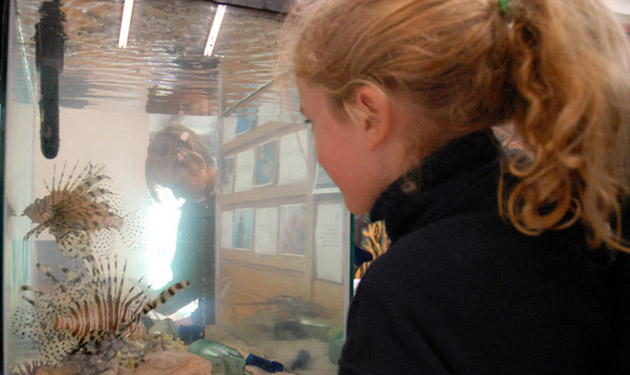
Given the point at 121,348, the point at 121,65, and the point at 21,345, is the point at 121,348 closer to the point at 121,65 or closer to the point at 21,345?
the point at 21,345

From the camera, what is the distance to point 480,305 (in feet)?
1.65

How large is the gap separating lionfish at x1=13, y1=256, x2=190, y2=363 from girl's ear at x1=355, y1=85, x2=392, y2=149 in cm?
74

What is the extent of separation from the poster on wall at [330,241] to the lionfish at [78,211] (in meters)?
0.61

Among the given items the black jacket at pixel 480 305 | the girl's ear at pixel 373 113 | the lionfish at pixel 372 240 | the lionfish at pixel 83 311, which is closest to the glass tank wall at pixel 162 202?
the lionfish at pixel 83 311

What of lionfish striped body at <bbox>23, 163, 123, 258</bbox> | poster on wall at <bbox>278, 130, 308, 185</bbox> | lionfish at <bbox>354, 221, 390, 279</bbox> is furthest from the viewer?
lionfish at <bbox>354, 221, 390, 279</bbox>

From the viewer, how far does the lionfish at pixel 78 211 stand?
111 centimetres

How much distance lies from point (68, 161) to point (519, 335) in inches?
37.9

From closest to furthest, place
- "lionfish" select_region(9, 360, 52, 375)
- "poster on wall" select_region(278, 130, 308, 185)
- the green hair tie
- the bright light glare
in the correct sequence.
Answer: the green hair tie < "lionfish" select_region(9, 360, 52, 375) < the bright light glare < "poster on wall" select_region(278, 130, 308, 185)

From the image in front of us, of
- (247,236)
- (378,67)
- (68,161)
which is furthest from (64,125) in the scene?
(378,67)

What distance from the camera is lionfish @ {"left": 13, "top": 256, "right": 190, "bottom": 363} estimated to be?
108 centimetres

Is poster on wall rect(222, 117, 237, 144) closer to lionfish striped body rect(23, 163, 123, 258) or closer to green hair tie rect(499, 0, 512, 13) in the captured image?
lionfish striped body rect(23, 163, 123, 258)

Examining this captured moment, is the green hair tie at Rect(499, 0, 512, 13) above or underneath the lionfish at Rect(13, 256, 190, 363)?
above

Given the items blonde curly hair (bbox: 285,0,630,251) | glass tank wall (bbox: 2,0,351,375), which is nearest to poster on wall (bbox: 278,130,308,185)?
glass tank wall (bbox: 2,0,351,375)

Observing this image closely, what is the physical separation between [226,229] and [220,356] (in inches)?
13.2
